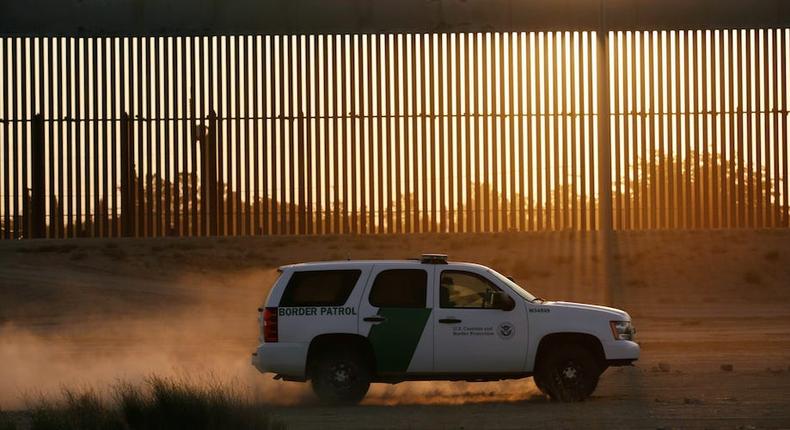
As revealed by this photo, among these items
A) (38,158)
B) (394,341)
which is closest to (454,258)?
(38,158)

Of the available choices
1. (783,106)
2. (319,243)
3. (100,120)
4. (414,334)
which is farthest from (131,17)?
(414,334)

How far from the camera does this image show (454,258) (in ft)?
159

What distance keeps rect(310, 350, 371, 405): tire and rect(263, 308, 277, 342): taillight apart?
632 millimetres

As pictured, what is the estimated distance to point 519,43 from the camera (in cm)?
4956

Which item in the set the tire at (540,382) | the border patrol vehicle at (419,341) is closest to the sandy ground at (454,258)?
the tire at (540,382)

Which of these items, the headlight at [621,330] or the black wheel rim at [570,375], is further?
the headlight at [621,330]

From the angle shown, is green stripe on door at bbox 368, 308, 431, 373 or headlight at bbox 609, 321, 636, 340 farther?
headlight at bbox 609, 321, 636, 340

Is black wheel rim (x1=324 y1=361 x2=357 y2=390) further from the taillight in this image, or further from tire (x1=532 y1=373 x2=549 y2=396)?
tire (x1=532 y1=373 x2=549 y2=396)

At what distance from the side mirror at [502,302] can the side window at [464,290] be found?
0.32 ft

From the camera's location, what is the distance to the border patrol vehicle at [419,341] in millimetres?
18453

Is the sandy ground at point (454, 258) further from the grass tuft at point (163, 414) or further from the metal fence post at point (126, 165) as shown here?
the grass tuft at point (163, 414)

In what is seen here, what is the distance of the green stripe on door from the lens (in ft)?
60.6

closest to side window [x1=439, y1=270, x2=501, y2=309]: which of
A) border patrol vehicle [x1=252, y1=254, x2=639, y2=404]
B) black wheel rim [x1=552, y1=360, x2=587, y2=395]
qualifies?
border patrol vehicle [x1=252, y1=254, x2=639, y2=404]

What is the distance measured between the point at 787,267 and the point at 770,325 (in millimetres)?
10937
